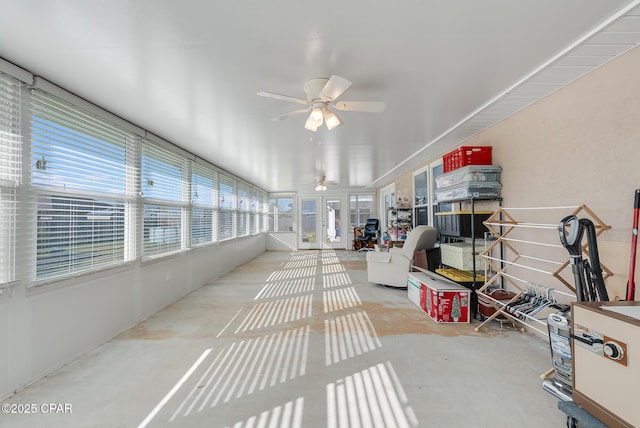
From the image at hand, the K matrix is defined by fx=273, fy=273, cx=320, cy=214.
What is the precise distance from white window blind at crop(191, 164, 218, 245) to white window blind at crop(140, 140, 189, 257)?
0.31 m

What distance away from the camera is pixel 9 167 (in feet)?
Result: 6.49

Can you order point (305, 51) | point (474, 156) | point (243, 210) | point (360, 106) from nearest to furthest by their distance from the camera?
point (305, 51)
point (360, 106)
point (474, 156)
point (243, 210)

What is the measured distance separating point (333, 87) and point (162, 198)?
304cm

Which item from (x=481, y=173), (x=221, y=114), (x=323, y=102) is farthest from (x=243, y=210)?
(x=481, y=173)

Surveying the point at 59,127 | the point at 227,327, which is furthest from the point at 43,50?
the point at 227,327

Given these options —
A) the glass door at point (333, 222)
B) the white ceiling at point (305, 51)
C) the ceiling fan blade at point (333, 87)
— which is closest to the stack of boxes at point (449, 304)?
the white ceiling at point (305, 51)

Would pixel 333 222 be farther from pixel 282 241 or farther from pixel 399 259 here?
pixel 399 259

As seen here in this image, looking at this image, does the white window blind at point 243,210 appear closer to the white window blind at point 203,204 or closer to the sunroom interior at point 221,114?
the white window blind at point 203,204

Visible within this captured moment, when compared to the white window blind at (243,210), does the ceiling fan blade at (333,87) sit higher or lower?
higher

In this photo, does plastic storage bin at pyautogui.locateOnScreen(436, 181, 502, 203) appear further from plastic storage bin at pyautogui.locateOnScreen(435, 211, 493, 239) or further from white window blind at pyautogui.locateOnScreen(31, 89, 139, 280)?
white window blind at pyautogui.locateOnScreen(31, 89, 139, 280)

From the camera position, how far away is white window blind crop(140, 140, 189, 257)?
3.51m

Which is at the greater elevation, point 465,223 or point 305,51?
point 305,51

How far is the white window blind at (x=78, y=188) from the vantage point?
2225 mm

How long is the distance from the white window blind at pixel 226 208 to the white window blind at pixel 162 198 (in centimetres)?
152
